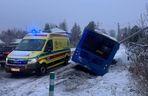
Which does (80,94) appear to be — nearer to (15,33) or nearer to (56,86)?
(56,86)

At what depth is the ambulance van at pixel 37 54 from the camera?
1956 cm

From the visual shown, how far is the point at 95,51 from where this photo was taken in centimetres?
1997

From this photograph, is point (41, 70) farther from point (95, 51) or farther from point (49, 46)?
point (95, 51)

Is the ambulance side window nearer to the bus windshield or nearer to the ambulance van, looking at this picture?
the ambulance van

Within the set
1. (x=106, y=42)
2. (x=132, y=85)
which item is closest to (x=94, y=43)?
(x=106, y=42)

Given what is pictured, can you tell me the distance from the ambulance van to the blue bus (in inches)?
74.1

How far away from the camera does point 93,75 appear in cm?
1936

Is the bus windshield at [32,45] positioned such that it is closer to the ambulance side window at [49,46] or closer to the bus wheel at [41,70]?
the ambulance side window at [49,46]

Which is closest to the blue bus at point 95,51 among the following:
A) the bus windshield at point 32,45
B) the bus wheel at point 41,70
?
the bus wheel at point 41,70

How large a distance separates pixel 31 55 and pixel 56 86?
5.71 metres

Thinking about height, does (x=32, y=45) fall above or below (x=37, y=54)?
above

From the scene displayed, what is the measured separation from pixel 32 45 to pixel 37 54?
140 centimetres

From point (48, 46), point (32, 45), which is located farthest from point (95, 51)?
point (32, 45)

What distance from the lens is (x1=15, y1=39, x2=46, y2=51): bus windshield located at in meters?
20.8
